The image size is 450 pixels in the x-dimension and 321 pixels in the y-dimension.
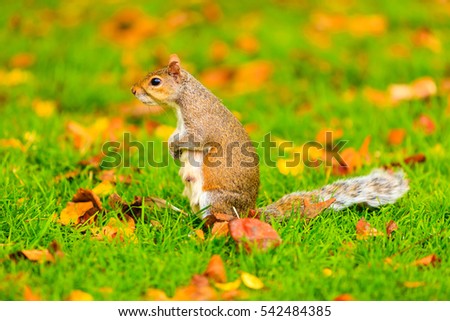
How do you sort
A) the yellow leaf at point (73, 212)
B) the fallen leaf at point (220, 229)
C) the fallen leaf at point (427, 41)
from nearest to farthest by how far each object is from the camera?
the fallen leaf at point (220, 229) < the yellow leaf at point (73, 212) < the fallen leaf at point (427, 41)

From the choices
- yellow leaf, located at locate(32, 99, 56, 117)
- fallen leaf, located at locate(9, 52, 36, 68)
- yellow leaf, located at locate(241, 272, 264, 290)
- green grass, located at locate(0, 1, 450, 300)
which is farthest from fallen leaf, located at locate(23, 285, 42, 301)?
fallen leaf, located at locate(9, 52, 36, 68)

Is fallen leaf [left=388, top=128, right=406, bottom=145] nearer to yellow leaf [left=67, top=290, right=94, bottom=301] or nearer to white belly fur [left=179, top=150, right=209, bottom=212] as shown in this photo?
white belly fur [left=179, top=150, right=209, bottom=212]

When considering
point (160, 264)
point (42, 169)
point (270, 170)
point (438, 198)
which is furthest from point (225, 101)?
point (160, 264)

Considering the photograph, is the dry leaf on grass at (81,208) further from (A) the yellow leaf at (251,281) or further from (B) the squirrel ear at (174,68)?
(A) the yellow leaf at (251,281)

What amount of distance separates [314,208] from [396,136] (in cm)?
150

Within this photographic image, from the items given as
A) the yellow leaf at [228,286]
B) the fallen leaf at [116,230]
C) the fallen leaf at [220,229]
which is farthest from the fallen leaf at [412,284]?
the fallen leaf at [116,230]

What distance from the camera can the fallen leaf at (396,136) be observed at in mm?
4609

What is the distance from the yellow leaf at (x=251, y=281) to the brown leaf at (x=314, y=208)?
546mm

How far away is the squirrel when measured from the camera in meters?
3.35

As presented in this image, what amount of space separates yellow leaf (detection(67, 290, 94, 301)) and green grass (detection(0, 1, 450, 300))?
0.03 metres

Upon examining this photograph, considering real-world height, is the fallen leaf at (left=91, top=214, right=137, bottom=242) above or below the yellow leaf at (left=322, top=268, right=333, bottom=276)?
above

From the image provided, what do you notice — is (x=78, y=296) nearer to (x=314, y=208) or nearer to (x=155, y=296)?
(x=155, y=296)

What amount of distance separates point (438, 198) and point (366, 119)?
4.90 feet

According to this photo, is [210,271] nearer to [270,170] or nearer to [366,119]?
[270,170]
